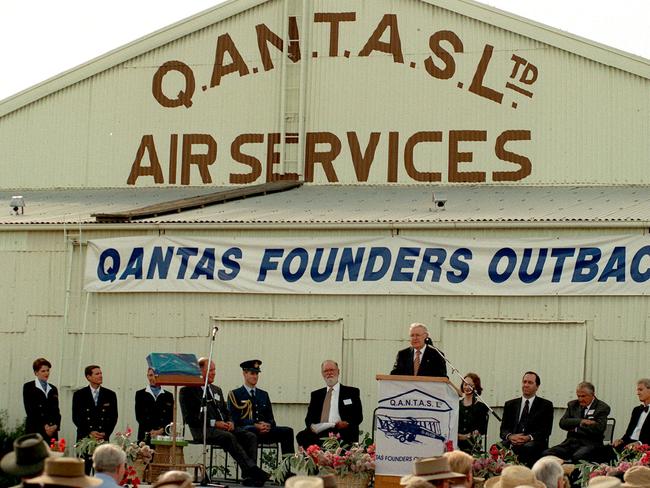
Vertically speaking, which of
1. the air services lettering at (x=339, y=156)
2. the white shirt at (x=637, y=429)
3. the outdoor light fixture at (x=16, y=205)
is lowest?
the white shirt at (x=637, y=429)

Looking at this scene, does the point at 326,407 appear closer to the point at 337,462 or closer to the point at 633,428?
the point at 337,462

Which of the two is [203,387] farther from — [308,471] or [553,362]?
[553,362]

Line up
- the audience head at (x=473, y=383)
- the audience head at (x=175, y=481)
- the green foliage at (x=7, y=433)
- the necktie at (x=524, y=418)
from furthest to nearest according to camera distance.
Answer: the green foliage at (x=7, y=433) < the audience head at (x=473, y=383) < the necktie at (x=524, y=418) < the audience head at (x=175, y=481)

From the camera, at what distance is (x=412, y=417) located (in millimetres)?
16891

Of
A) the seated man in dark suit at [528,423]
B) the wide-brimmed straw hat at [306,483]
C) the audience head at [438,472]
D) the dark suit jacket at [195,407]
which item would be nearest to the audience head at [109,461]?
the wide-brimmed straw hat at [306,483]

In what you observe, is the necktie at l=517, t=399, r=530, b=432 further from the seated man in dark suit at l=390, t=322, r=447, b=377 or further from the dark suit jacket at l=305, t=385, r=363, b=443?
the dark suit jacket at l=305, t=385, r=363, b=443

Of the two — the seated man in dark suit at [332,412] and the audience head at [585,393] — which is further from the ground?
the audience head at [585,393]

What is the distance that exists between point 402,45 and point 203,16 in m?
3.60

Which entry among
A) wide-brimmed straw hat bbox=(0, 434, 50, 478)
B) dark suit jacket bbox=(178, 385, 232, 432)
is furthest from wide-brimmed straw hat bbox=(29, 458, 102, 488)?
dark suit jacket bbox=(178, 385, 232, 432)

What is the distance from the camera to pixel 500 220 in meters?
20.8

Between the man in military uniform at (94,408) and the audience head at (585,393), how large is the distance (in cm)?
640

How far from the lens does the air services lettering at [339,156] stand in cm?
2427

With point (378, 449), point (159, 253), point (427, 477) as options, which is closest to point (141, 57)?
point (159, 253)

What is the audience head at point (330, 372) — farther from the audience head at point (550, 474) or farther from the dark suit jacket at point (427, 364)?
the audience head at point (550, 474)
